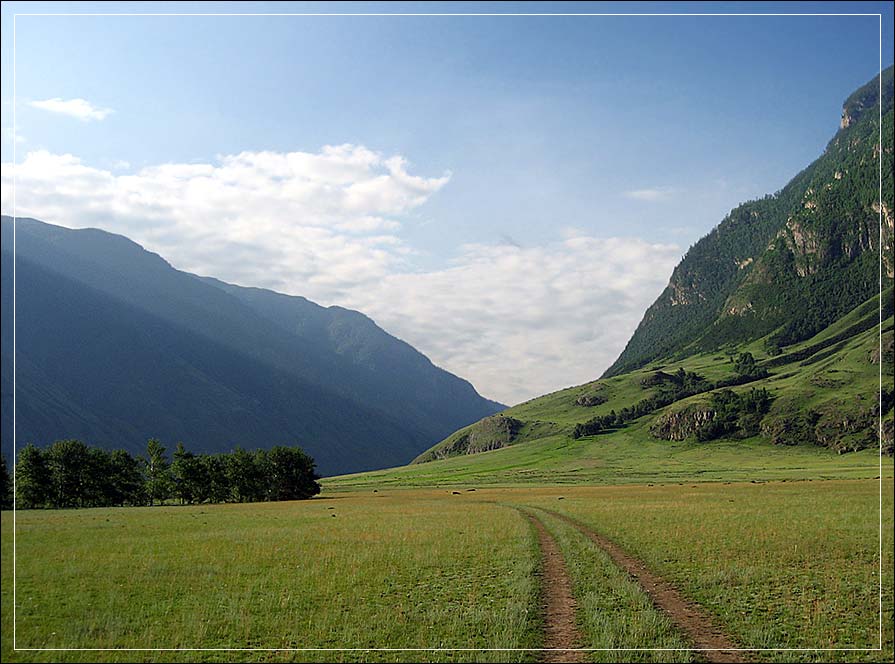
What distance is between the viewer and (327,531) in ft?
92.6

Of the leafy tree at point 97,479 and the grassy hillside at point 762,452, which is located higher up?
the leafy tree at point 97,479

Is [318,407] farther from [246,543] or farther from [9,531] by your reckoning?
[9,531]

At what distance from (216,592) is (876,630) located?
50.9 feet

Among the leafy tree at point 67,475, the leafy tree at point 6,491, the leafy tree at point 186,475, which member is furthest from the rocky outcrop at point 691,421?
the leafy tree at point 6,491

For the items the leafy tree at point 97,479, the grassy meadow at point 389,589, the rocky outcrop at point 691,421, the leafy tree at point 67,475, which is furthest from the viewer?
the rocky outcrop at point 691,421

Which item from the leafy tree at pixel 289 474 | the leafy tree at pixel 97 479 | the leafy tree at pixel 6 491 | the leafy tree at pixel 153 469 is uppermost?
the leafy tree at pixel 6 491

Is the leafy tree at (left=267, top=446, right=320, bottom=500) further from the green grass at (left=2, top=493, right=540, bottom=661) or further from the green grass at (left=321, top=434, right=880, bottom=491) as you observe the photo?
the green grass at (left=2, top=493, right=540, bottom=661)

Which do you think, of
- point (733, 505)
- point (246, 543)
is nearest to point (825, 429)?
point (733, 505)

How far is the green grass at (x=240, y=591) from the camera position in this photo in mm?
Answer: 7867

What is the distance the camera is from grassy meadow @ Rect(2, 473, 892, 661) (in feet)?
27.7

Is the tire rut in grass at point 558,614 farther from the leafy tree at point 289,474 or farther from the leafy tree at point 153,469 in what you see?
the leafy tree at point 289,474

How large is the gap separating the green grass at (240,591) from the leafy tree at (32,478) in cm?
41

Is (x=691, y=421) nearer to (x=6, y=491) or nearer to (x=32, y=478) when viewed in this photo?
(x=32, y=478)

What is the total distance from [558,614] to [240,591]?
301 inches
